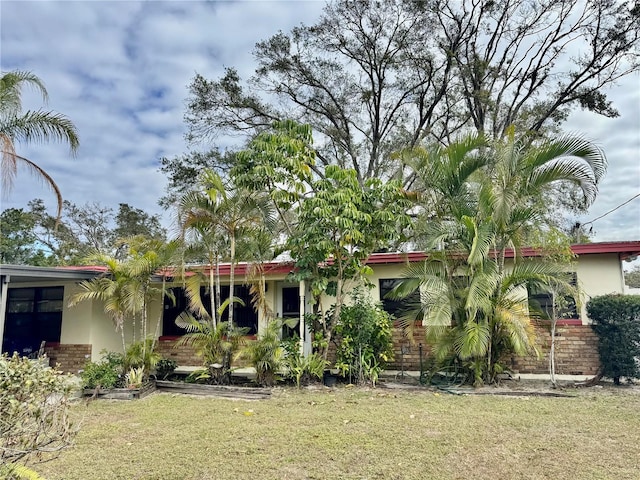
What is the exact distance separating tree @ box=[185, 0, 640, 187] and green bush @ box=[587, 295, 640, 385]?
8.80 metres

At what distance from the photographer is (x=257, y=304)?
880cm

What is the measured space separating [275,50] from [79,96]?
8.57 metres

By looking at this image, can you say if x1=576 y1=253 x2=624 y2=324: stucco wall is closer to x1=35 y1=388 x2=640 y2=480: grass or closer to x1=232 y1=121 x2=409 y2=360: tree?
x1=35 y1=388 x2=640 y2=480: grass

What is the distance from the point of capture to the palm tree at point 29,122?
340 inches

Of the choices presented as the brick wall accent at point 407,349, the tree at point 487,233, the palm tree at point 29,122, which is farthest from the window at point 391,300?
the palm tree at point 29,122

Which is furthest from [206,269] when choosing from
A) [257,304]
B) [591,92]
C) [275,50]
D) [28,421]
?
[591,92]

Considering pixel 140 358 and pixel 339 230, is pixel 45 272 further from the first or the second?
pixel 339 230

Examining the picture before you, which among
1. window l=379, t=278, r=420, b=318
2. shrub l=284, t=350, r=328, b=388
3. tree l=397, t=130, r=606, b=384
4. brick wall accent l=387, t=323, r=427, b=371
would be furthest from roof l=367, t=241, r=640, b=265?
shrub l=284, t=350, r=328, b=388

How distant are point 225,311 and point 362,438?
7.10 m

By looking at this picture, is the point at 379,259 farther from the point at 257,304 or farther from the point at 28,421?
the point at 28,421

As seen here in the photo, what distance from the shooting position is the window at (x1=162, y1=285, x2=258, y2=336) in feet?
37.8

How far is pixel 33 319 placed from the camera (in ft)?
36.7

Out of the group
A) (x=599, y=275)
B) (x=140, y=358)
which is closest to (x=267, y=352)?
(x=140, y=358)

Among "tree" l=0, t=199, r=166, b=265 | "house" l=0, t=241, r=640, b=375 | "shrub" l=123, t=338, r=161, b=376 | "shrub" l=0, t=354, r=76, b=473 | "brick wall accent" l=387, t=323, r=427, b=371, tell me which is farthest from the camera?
"tree" l=0, t=199, r=166, b=265
